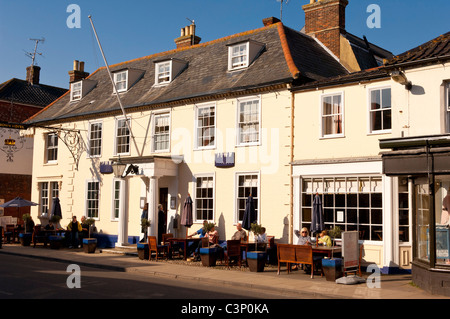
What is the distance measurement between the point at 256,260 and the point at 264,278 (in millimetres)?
1499

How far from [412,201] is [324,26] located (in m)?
11.6

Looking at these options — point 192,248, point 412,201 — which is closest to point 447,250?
point 412,201

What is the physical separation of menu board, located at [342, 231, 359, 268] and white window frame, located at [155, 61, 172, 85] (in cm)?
1313

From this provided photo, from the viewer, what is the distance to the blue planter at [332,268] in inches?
548

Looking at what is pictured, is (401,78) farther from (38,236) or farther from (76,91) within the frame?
(76,91)

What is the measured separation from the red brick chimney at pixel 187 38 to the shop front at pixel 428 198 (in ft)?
54.9

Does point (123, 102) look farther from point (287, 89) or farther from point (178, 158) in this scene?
point (287, 89)

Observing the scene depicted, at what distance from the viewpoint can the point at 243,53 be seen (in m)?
21.4

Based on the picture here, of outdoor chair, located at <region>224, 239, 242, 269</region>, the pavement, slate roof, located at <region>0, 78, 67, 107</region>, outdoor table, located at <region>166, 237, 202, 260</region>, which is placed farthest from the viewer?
slate roof, located at <region>0, 78, 67, 107</region>

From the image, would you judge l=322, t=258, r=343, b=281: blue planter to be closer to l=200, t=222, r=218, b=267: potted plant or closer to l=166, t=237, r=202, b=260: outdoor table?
l=200, t=222, r=218, b=267: potted plant

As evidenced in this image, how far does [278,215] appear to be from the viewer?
18062 mm

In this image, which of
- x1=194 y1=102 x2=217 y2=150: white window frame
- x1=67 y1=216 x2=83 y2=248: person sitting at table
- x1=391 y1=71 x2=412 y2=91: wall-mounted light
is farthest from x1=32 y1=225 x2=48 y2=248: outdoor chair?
x1=391 y1=71 x2=412 y2=91: wall-mounted light

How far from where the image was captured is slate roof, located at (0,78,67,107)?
37094 millimetres

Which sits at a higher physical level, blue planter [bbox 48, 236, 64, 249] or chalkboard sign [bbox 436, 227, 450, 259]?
chalkboard sign [bbox 436, 227, 450, 259]
